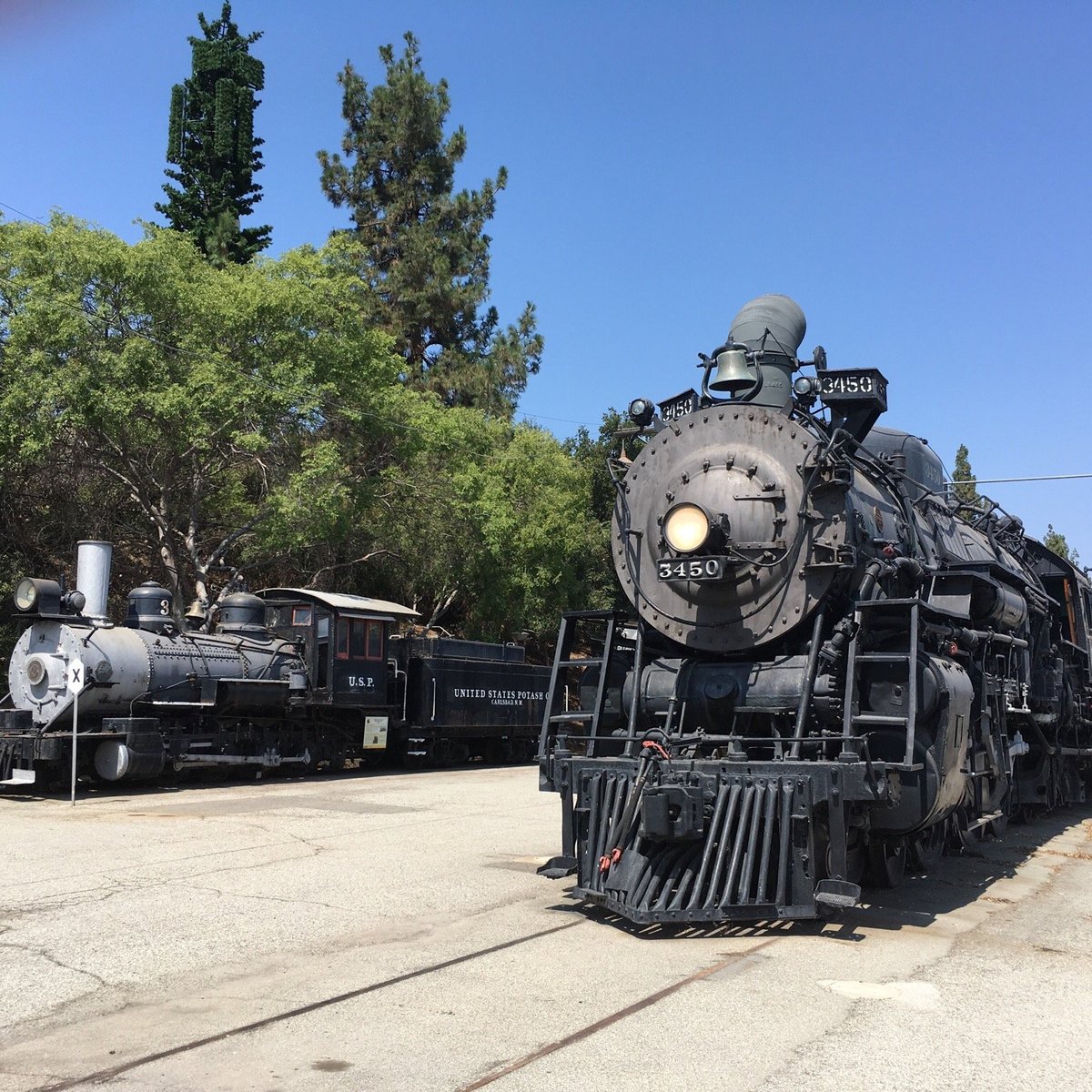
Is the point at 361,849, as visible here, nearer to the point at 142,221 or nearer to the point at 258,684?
the point at 258,684

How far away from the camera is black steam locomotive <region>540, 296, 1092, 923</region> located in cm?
637

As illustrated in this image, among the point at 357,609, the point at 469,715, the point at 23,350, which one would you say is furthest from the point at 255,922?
the point at 23,350

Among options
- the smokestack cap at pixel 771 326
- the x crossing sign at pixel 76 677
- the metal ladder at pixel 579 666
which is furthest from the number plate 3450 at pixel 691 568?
the x crossing sign at pixel 76 677

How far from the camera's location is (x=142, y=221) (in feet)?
77.1

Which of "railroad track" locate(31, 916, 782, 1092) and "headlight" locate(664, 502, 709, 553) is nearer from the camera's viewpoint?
"railroad track" locate(31, 916, 782, 1092)

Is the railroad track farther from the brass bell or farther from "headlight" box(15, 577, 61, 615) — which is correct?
"headlight" box(15, 577, 61, 615)

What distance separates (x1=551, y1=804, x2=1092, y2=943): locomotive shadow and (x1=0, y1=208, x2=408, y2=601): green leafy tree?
15.2m

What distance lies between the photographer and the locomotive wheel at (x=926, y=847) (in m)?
8.02

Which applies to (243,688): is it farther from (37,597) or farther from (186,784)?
(37,597)

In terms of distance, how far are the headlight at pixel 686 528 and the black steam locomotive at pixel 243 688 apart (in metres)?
9.35

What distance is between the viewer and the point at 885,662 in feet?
22.5

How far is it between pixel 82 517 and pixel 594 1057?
2406cm

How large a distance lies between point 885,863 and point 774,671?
1563 mm

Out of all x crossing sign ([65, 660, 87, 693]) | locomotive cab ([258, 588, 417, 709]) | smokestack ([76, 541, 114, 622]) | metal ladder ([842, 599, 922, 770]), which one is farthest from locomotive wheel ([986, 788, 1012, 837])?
smokestack ([76, 541, 114, 622])
